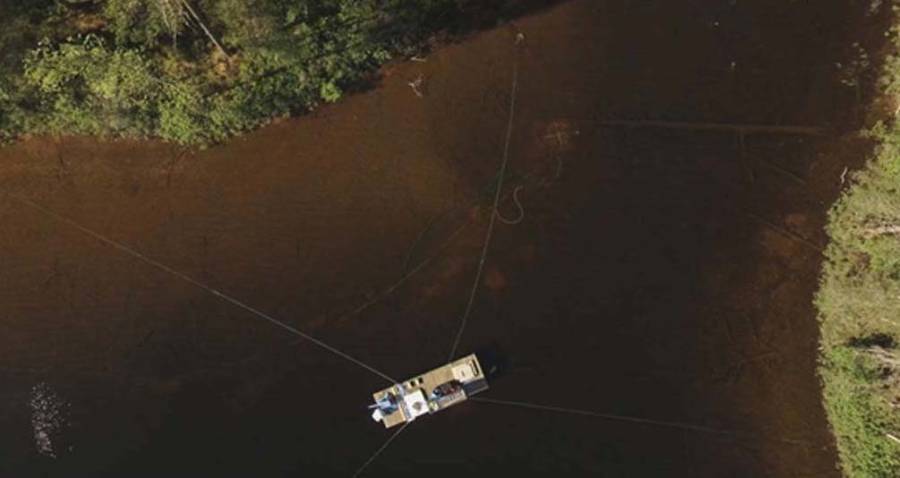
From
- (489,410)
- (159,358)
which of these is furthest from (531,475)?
(159,358)

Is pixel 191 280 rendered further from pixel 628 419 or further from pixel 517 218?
pixel 628 419

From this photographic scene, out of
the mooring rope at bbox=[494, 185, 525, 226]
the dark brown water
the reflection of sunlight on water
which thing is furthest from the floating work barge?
the reflection of sunlight on water

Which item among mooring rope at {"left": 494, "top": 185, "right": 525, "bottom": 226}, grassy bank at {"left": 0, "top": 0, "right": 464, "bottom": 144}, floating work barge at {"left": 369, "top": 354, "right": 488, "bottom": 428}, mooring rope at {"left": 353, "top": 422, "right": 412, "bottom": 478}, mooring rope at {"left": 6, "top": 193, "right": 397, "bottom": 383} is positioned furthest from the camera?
mooring rope at {"left": 494, "top": 185, "right": 525, "bottom": 226}

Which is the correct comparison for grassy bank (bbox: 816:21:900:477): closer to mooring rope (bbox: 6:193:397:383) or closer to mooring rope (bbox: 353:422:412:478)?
mooring rope (bbox: 353:422:412:478)

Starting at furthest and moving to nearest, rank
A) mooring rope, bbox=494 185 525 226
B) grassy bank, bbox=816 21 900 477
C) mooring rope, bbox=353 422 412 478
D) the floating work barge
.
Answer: mooring rope, bbox=494 185 525 226, mooring rope, bbox=353 422 412 478, the floating work barge, grassy bank, bbox=816 21 900 477

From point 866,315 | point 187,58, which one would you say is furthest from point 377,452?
point 866,315

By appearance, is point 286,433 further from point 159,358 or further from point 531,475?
point 531,475

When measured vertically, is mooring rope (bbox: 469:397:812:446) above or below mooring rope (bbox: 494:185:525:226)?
below
